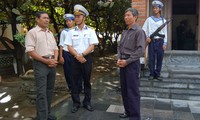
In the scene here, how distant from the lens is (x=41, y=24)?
464 centimetres

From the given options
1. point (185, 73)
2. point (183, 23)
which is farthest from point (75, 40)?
point (183, 23)

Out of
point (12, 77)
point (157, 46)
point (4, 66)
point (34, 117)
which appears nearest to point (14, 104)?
point (34, 117)

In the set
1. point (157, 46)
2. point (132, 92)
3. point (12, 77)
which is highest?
point (157, 46)

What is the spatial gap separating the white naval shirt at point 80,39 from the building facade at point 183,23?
3698mm

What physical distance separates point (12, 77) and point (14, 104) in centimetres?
415

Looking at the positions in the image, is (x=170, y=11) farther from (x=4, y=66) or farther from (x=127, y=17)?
(x=4, y=66)

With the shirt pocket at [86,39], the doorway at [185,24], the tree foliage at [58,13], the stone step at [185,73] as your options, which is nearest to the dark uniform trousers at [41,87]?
the shirt pocket at [86,39]

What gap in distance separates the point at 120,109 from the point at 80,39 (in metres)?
1.63

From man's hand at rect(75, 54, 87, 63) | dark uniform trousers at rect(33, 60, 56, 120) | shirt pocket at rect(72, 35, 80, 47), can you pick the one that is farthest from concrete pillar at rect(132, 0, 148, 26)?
dark uniform trousers at rect(33, 60, 56, 120)

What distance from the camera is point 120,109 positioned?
5566 millimetres

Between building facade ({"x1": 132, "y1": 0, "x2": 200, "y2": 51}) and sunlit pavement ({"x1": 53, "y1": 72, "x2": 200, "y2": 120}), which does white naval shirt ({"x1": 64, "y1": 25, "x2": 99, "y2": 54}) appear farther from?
building facade ({"x1": 132, "y1": 0, "x2": 200, "y2": 51})

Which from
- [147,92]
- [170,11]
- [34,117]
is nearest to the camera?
[34,117]

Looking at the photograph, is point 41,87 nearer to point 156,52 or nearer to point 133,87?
point 133,87

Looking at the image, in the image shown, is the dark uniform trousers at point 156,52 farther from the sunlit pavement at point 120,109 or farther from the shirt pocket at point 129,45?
the shirt pocket at point 129,45
